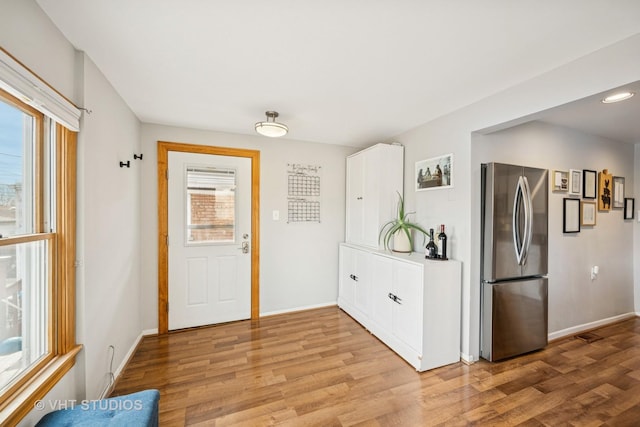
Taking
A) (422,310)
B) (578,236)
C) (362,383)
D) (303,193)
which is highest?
(303,193)

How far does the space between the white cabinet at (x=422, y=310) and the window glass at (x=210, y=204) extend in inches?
75.5

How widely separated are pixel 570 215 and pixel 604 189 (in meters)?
0.78

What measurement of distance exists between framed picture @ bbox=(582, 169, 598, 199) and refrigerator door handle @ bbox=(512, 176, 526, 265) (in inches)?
53.8

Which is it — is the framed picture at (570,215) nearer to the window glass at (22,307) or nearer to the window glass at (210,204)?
the window glass at (210,204)

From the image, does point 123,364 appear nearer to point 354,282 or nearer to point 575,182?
point 354,282

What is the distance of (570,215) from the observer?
2881 mm

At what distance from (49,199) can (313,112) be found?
2.02 metres

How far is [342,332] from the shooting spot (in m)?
2.88

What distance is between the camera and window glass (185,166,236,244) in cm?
295

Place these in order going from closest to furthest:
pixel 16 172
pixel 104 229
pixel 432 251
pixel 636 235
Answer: pixel 16 172 → pixel 104 229 → pixel 432 251 → pixel 636 235

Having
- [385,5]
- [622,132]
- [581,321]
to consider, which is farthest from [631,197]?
[385,5]

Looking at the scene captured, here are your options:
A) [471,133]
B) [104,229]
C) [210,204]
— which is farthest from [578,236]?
[104,229]

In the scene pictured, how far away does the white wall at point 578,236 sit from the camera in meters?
2.55

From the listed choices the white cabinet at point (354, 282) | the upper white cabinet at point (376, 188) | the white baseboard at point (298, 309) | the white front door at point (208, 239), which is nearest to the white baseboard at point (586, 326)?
the white cabinet at point (354, 282)
